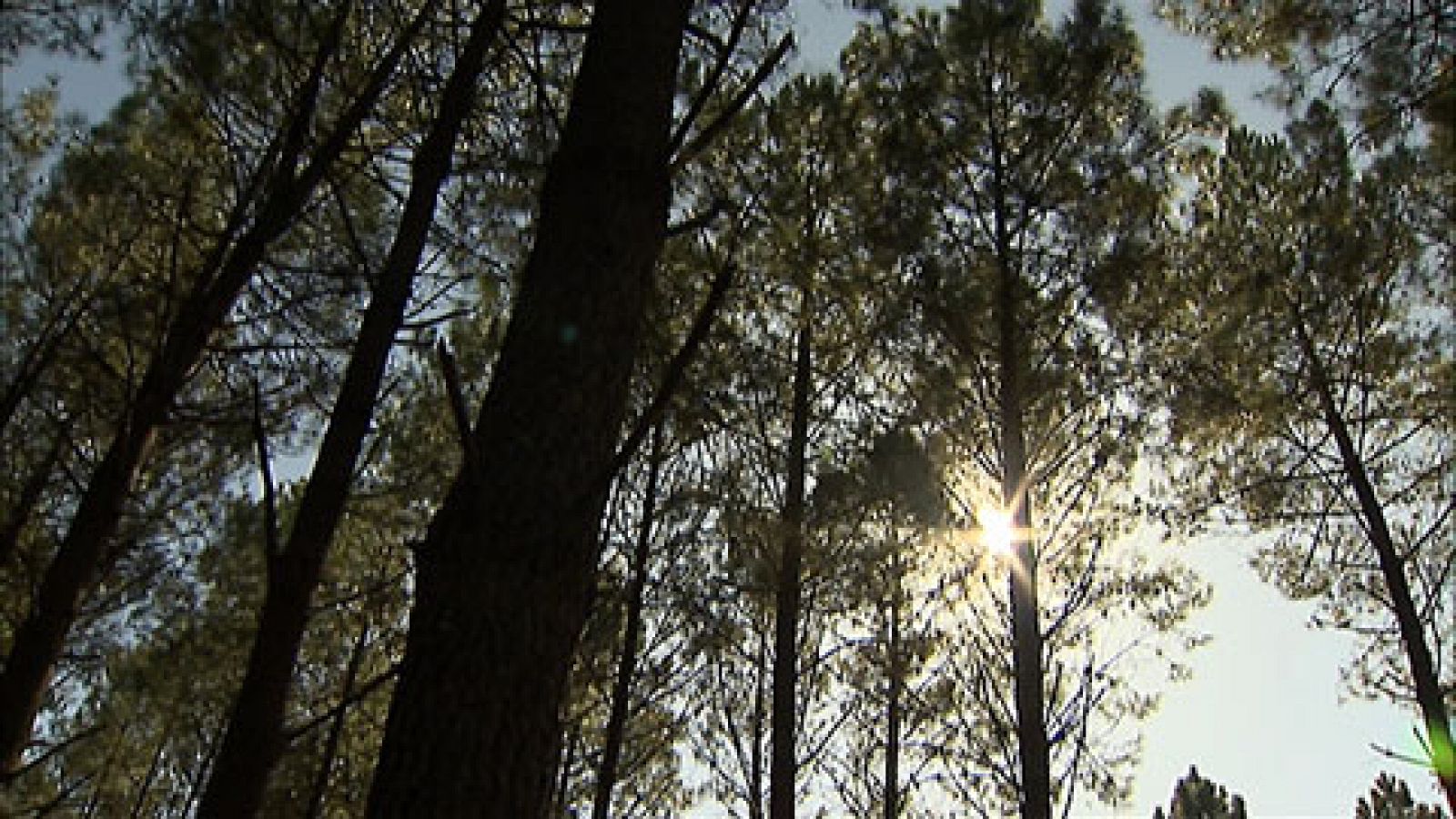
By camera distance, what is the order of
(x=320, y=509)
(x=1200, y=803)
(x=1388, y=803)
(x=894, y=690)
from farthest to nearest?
Answer: 1. (x=1200, y=803)
2. (x=1388, y=803)
3. (x=894, y=690)
4. (x=320, y=509)

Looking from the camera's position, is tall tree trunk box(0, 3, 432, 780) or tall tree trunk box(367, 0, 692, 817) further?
tall tree trunk box(0, 3, 432, 780)

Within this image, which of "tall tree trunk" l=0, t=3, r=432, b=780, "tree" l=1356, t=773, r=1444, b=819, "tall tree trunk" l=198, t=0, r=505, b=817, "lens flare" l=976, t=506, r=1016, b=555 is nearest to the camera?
"tall tree trunk" l=198, t=0, r=505, b=817

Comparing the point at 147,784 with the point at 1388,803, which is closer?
the point at 147,784

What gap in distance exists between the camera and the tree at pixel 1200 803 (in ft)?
185

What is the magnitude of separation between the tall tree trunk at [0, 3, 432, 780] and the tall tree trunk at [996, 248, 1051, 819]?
208 inches

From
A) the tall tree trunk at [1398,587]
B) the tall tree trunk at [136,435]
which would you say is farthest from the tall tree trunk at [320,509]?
the tall tree trunk at [1398,587]

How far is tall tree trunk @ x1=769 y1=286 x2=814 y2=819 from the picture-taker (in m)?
7.17

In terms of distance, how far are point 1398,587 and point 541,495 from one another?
32.8 ft

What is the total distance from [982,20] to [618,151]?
8344 millimetres

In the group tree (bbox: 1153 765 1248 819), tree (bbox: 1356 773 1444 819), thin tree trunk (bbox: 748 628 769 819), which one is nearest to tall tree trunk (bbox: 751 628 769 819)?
thin tree trunk (bbox: 748 628 769 819)

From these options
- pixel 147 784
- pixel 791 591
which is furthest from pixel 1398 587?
pixel 147 784

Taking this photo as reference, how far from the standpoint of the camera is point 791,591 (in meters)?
7.69

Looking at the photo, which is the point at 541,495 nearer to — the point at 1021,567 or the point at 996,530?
the point at 1021,567

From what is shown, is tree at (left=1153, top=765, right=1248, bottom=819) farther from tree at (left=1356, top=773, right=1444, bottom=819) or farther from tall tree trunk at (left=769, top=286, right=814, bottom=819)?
tall tree trunk at (left=769, top=286, right=814, bottom=819)
